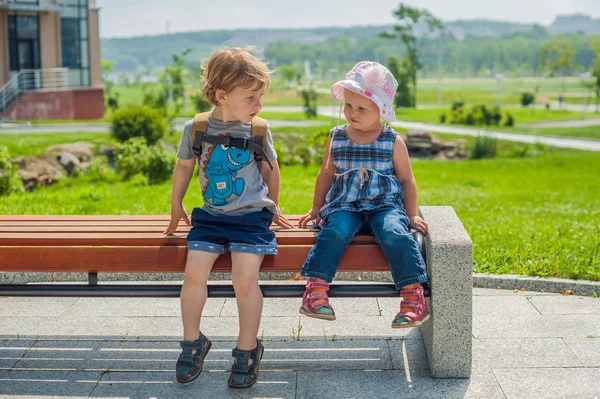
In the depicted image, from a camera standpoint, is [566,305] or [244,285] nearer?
[244,285]

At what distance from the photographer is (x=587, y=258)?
575 cm

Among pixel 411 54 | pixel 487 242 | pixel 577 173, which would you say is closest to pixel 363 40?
pixel 411 54

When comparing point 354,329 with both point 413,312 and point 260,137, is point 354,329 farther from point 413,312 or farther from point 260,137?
point 260,137

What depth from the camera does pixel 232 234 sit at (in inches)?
144

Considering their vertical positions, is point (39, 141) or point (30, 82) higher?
point (30, 82)

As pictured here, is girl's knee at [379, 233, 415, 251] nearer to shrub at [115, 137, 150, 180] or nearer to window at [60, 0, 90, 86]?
shrub at [115, 137, 150, 180]

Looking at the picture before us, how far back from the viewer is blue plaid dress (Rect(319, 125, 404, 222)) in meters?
3.94

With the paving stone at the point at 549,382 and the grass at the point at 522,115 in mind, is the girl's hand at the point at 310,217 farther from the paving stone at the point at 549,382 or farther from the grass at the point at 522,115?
the grass at the point at 522,115

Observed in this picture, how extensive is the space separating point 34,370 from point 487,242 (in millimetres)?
3778

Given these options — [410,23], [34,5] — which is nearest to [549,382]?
[34,5]

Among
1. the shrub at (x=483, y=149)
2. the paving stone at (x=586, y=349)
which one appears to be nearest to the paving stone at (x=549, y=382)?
the paving stone at (x=586, y=349)

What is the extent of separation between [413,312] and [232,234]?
2.84ft

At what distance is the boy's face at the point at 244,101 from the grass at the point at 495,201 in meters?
2.53

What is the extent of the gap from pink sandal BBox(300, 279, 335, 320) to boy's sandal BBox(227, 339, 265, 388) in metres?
0.31
